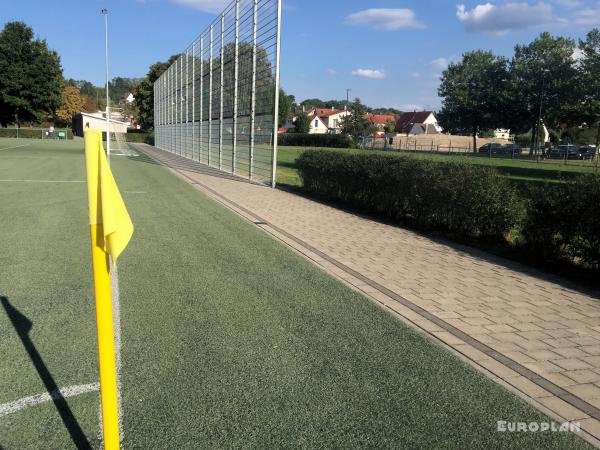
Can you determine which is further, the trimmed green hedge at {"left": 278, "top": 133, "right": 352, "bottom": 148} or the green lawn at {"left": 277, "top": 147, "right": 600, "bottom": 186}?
the trimmed green hedge at {"left": 278, "top": 133, "right": 352, "bottom": 148}

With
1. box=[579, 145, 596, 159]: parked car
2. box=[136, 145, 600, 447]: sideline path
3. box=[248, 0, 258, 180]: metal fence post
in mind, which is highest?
box=[248, 0, 258, 180]: metal fence post

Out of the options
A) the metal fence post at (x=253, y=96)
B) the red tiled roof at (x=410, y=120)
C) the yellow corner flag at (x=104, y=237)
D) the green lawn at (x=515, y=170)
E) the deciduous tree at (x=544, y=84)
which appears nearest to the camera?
the yellow corner flag at (x=104, y=237)

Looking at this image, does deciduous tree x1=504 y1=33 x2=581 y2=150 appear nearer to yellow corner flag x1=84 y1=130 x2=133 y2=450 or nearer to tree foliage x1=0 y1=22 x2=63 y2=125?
tree foliage x1=0 y1=22 x2=63 y2=125

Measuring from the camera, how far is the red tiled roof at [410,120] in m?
120

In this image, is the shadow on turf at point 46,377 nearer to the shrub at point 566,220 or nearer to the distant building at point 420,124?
the shrub at point 566,220

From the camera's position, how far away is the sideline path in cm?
370

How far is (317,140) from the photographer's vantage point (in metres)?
74.7

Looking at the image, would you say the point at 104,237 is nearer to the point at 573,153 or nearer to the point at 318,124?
the point at 573,153

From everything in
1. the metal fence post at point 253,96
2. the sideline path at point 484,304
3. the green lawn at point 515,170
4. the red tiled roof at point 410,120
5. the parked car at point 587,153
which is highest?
the red tiled roof at point 410,120

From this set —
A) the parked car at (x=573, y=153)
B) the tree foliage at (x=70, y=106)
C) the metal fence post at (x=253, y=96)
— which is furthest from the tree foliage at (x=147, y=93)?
the metal fence post at (x=253, y=96)

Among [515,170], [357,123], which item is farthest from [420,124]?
[515,170]

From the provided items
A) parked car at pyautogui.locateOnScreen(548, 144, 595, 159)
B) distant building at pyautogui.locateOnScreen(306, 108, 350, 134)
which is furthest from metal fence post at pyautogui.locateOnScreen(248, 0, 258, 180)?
distant building at pyautogui.locateOnScreen(306, 108, 350, 134)

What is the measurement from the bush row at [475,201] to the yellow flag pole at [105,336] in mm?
5843

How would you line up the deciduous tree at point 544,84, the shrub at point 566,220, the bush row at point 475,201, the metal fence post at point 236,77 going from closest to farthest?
1. the shrub at point 566,220
2. the bush row at point 475,201
3. the metal fence post at point 236,77
4. the deciduous tree at point 544,84
